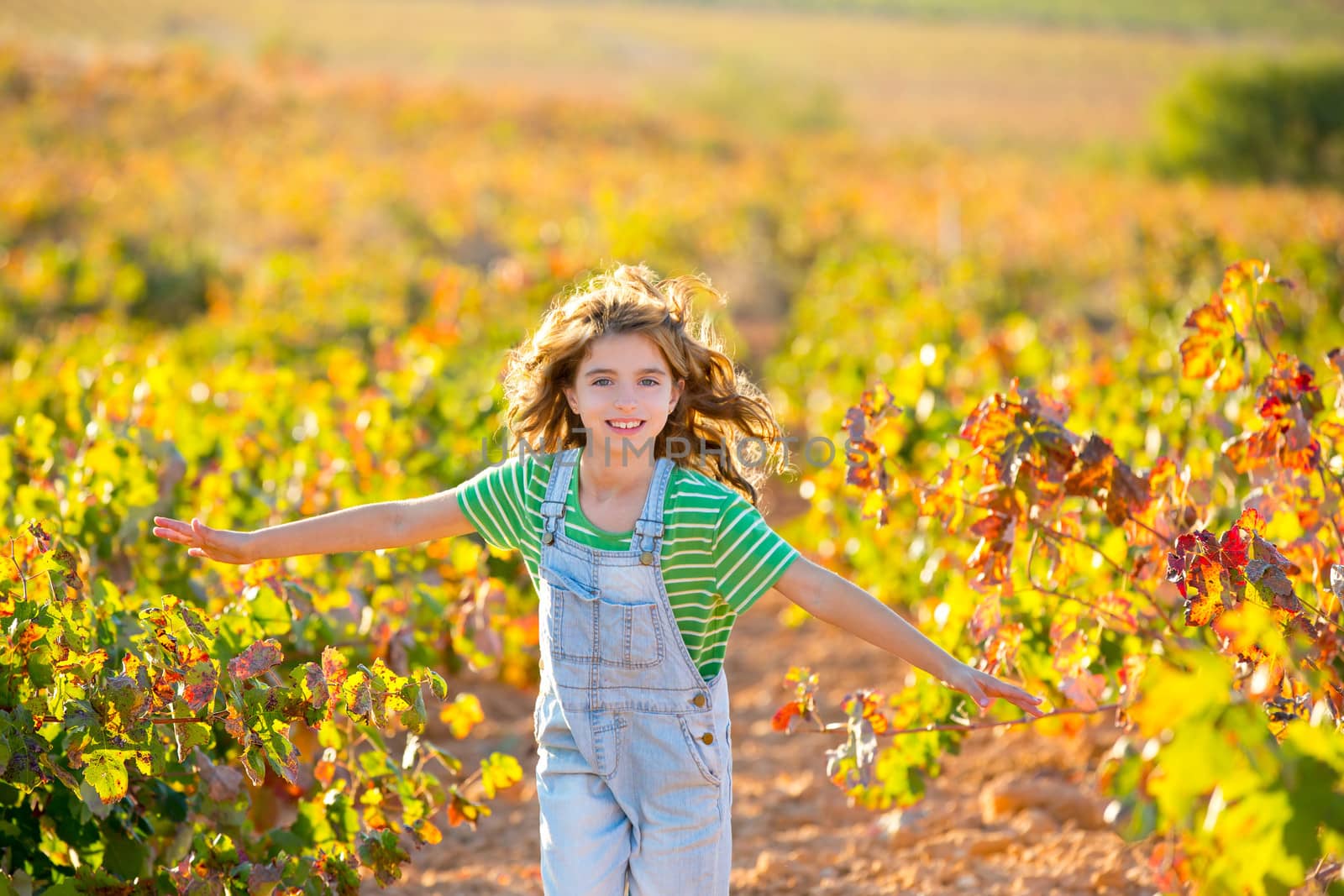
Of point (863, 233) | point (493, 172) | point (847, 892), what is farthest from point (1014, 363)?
point (493, 172)

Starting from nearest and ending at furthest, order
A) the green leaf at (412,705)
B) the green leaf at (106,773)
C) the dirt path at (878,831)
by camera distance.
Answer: the green leaf at (106,773) → the green leaf at (412,705) → the dirt path at (878,831)

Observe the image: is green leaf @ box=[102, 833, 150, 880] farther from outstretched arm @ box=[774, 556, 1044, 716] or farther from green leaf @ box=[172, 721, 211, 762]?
outstretched arm @ box=[774, 556, 1044, 716]

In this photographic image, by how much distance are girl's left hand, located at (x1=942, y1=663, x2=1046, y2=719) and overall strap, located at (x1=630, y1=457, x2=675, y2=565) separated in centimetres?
42

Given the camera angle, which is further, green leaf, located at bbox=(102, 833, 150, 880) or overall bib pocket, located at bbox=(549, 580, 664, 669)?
green leaf, located at bbox=(102, 833, 150, 880)

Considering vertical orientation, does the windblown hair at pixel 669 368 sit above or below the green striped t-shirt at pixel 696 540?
above

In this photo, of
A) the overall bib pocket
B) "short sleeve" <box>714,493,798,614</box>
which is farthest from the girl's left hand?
the overall bib pocket

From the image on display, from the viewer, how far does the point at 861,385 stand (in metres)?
4.21

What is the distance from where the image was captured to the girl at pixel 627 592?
1.82m

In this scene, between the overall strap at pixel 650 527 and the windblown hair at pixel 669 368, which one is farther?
the windblown hair at pixel 669 368

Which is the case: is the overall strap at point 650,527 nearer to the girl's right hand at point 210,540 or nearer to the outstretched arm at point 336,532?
the outstretched arm at point 336,532

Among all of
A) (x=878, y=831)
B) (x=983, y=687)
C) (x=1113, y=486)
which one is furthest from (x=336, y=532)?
(x=878, y=831)

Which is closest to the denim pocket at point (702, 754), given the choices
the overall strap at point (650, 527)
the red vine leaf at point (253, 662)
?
the overall strap at point (650, 527)

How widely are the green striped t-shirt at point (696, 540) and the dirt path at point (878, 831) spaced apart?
0.89m

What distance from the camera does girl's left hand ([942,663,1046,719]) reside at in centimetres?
172
